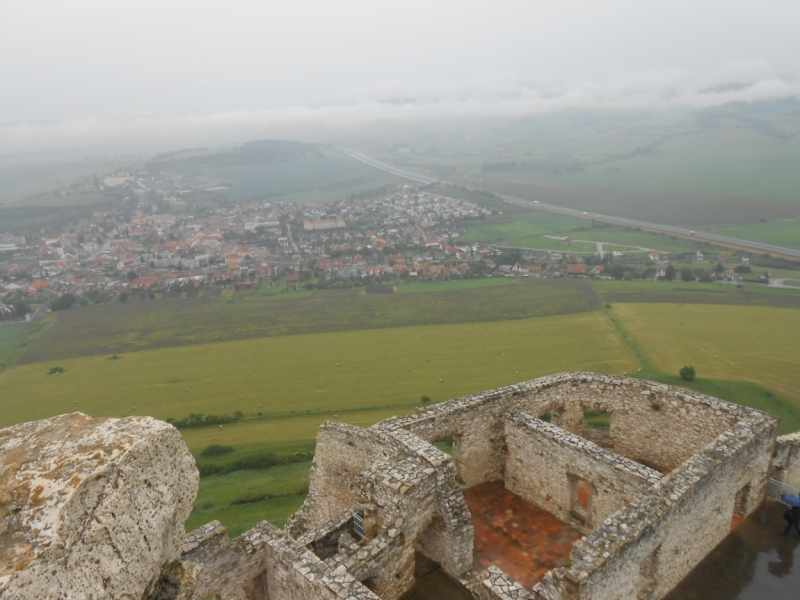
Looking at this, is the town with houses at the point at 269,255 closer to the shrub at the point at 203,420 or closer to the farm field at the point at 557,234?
the farm field at the point at 557,234

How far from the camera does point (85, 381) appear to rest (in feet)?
160

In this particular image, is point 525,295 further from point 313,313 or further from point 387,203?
point 387,203

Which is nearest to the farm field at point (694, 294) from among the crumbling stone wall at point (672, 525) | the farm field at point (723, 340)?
the farm field at point (723, 340)

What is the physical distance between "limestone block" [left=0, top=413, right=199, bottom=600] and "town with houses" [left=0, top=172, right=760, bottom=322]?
73.6 m

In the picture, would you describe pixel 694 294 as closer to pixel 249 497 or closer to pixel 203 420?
pixel 203 420

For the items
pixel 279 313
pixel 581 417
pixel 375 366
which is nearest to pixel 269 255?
pixel 279 313

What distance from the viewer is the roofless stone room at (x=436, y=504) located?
4.02m

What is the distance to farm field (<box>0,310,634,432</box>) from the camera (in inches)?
1613

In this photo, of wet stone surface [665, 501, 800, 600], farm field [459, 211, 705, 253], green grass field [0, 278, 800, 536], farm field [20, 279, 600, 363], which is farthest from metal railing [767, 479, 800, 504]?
farm field [459, 211, 705, 253]

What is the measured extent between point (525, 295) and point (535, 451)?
5657 centimetres

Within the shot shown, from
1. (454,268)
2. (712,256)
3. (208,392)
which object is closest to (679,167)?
(712,256)

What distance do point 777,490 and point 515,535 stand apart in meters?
6.52

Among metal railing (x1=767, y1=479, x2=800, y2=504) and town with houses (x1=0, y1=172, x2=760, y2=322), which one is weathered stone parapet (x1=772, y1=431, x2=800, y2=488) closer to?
metal railing (x1=767, y1=479, x2=800, y2=504)

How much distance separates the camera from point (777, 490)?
11.9 metres
